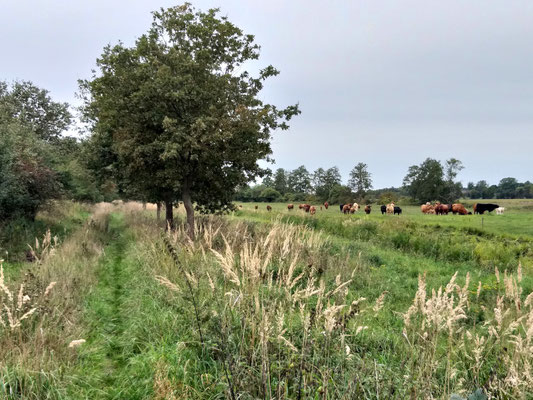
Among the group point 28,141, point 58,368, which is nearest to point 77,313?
point 58,368

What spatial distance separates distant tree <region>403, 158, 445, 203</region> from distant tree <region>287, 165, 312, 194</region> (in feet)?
131

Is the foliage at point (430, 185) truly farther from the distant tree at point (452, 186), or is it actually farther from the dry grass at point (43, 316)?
the dry grass at point (43, 316)

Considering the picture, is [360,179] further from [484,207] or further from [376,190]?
[484,207]

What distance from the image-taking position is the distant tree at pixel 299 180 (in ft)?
378

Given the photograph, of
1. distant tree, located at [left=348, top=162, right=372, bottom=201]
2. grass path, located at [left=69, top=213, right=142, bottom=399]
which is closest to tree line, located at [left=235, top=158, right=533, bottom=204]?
distant tree, located at [left=348, top=162, right=372, bottom=201]

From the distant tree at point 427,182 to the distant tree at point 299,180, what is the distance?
39883 mm

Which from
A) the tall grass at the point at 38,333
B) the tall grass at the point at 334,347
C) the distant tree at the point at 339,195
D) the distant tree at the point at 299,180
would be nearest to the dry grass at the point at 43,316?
the tall grass at the point at 38,333

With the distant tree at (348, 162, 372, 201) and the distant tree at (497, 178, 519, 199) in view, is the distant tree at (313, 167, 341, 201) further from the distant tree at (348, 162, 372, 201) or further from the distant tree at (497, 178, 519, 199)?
the distant tree at (497, 178, 519, 199)

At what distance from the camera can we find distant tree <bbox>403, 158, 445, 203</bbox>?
236 feet

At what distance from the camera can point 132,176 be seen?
14.5m

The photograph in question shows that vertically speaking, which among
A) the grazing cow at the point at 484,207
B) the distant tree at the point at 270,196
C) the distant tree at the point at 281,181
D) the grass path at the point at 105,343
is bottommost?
the grass path at the point at 105,343

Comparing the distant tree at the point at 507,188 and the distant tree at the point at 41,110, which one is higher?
the distant tree at the point at 41,110

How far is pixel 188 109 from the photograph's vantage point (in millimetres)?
12172

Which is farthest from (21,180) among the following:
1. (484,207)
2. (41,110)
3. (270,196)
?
(270,196)
